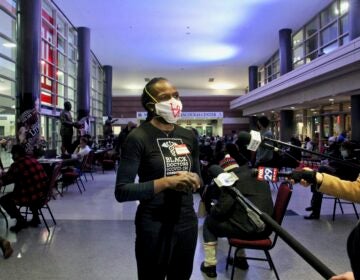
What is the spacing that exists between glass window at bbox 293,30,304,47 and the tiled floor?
9.98m

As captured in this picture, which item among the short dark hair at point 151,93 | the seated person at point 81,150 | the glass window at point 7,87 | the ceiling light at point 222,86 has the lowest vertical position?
the seated person at point 81,150

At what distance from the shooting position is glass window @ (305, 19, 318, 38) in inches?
500

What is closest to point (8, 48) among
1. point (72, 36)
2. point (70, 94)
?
point (70, 94)

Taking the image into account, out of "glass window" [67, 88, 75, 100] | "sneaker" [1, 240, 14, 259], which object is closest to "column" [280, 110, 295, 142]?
"glass window" [67, 88, 75, 100]

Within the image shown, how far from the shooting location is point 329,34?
11.8 meters

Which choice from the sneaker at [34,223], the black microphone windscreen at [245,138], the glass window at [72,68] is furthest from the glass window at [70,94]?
the black microphone windscreen at [245,138]

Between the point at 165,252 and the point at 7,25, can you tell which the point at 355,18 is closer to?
the point at 7,25

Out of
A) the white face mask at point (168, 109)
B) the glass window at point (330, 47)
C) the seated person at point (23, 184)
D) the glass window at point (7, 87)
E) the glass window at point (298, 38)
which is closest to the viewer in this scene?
the white face mask at point (168, 109)

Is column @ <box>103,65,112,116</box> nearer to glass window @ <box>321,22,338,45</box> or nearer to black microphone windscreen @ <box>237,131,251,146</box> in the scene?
glass window @ <box>321,22,338,45</box>

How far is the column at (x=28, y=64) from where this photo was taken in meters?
7.38

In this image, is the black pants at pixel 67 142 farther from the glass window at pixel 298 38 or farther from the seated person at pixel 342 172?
the glass window at pixel 298 38

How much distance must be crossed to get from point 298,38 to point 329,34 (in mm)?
2505

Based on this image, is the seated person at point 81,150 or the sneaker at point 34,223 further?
the seated person at point 81,150

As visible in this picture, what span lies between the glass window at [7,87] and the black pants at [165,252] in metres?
7.04
